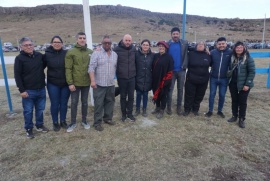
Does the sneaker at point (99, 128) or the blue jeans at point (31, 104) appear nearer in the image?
Result: the blue jeans at point (31, 104)

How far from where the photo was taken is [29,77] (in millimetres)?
3779

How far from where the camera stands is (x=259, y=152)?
355 cm

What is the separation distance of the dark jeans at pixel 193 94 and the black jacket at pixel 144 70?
864mm

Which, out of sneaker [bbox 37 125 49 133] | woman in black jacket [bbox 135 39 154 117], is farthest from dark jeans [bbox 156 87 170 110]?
sneaker [bbox 37 125 49 133]

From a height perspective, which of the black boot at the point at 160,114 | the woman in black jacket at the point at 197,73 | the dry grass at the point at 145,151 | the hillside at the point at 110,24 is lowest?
the dry grass at the point at 145,151

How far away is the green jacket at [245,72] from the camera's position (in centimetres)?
420

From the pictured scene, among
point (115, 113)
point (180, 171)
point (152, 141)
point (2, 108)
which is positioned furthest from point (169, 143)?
point (2, 108)

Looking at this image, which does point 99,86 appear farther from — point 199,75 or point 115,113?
point 199,75

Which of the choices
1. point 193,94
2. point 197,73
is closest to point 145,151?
point 193,94

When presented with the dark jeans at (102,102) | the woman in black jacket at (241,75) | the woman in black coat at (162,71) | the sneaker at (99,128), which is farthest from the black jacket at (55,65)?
the woman in black jacket at (241,75)

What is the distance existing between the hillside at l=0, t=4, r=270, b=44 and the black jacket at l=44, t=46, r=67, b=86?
1824 inches

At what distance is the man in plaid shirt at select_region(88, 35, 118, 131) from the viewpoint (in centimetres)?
400

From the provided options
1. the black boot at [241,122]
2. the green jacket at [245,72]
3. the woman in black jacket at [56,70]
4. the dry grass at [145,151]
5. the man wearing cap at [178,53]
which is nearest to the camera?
the dry grass at [145,151]

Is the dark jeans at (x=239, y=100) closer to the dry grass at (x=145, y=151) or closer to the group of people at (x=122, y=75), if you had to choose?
the group of people at (x=122, y=75)
